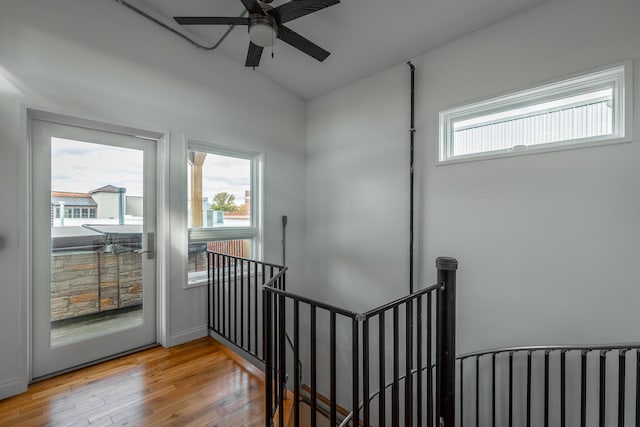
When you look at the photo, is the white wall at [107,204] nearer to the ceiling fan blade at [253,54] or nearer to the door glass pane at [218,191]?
the door glass pane at [218,191]

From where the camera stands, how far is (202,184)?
3213 mm

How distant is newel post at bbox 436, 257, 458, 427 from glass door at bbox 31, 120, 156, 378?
8.87 ft

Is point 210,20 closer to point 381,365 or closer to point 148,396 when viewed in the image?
point 381,365

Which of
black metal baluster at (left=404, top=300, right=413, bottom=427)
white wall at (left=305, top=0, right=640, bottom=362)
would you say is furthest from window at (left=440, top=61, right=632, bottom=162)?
black metal baluster at (left=404, top=300, right=413, bottom=427)

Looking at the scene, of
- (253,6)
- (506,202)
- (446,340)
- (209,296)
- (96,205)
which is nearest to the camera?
(446,340)

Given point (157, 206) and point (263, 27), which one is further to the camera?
point (157, 206)

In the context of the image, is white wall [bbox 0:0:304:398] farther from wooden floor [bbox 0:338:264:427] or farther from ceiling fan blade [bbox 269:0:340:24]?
ceiling fan blade [bbox 269:0:340:24]

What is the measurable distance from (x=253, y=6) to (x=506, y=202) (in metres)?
2.53

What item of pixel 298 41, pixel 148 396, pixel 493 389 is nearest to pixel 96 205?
pixel 148 396

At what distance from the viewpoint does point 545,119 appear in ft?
7.98

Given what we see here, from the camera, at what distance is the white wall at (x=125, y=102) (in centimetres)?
211

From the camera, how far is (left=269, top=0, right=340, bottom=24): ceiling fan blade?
1.90m

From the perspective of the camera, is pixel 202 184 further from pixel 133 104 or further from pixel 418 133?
pixel 418 133

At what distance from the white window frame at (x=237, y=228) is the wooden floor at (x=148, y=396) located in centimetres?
A: 82
